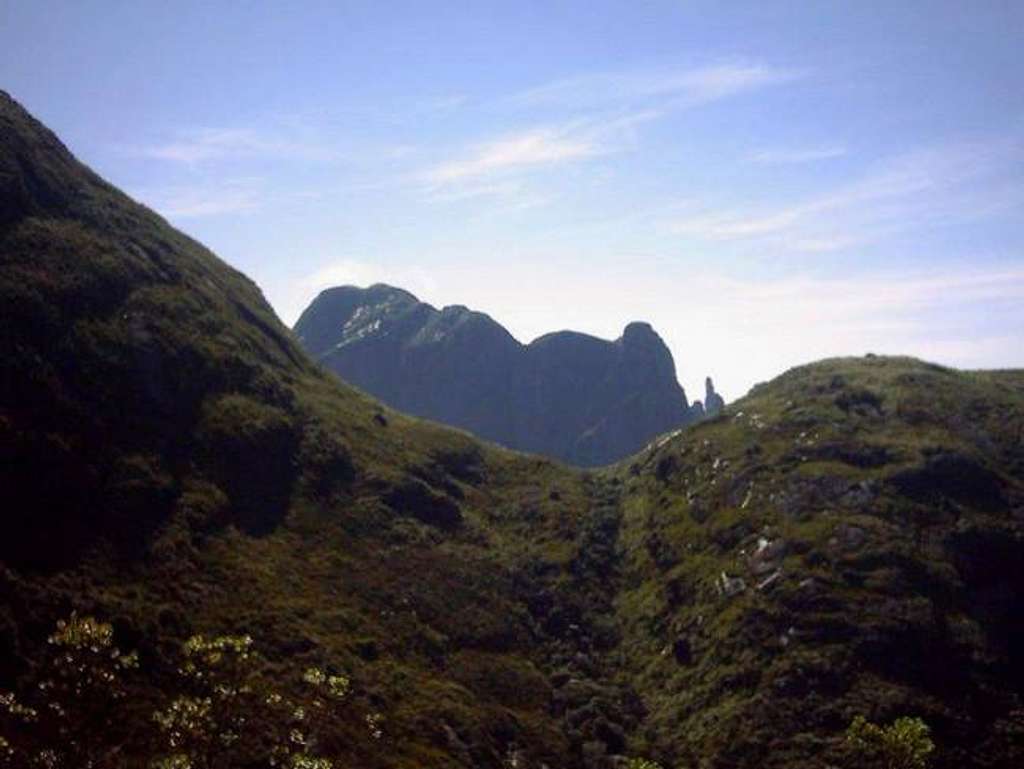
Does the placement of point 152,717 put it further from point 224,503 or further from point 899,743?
point 899,743

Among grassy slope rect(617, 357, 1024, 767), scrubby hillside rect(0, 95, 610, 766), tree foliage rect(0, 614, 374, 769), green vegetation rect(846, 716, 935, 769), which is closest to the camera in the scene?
tree foliage rect(0, 614, 374, 769)

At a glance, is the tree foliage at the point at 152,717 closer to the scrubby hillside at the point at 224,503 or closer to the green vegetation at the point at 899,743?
the scrubby hillside at the point at 224,503

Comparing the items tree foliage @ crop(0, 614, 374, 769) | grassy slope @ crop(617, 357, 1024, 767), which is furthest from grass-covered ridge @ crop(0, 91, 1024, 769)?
tree foliage @ crop(0, 614, 374, 769)

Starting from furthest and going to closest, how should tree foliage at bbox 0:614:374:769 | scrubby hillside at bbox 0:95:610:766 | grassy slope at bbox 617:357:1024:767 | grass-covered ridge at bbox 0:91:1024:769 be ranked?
grassy slope at bbox 617:357:1024:767 < grass-covered ridge at bbox 0:91:1024:769 < scrubby hillside at bbox 0:95:610:766 < tree foliage at bbox 0:614:374:769

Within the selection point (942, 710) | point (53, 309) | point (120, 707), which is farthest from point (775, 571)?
point (53, 309)

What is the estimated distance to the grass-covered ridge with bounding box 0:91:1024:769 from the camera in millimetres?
72250

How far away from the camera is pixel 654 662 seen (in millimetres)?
92000

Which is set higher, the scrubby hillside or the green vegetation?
the scrubby hillside

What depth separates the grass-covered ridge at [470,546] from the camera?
72.2m

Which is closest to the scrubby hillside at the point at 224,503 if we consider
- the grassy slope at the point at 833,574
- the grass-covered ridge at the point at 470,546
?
the grass-covered ridge at the point at 470,546

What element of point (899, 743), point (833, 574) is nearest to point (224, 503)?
point (833, 574)

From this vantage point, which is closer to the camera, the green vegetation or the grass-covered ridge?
the green vegetation

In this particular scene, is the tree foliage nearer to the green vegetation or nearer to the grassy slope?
the grassy slope

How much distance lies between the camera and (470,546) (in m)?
112
